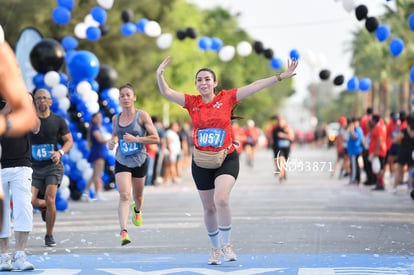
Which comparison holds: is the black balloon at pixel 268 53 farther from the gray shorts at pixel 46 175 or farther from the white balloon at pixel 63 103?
the gray shorts at pixel 46 175

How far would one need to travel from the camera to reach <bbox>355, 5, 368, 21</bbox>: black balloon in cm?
2055

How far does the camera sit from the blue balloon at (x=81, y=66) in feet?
63.1

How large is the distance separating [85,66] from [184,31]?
8.32m

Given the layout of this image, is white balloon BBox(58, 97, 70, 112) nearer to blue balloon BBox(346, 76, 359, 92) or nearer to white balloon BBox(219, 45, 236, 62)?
blue balloon BBox(346, 76, 359, 92)

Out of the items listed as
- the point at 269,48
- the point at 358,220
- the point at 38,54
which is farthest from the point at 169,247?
the point at 269,48

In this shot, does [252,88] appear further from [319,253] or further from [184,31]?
[184,31]

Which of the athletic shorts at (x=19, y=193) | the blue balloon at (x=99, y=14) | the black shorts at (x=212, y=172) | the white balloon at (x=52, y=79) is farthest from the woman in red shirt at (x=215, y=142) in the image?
the blue balloon at (x=99, y=14)

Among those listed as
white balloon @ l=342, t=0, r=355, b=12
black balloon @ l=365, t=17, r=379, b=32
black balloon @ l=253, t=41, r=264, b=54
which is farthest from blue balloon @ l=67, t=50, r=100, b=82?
black balloon @ l=253, t=41, r=264, b=54

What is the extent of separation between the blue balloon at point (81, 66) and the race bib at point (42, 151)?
26.7ft

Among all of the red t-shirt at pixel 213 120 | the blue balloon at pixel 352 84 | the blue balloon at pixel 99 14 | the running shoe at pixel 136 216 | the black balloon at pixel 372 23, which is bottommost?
the running shoe at pixel 136 216

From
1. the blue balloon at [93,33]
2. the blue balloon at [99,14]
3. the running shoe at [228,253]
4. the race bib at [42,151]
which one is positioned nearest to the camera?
the running shoe at [228,253]

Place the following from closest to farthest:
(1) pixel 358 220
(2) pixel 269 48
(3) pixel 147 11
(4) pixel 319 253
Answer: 1. (4) pixel 319 253
2. (1) pixel 358 220
3. (2) pixel 269 48
4. (3) pixel 147 11

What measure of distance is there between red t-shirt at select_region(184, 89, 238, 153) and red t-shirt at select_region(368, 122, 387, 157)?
12.8 metres

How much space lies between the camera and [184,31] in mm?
27219
